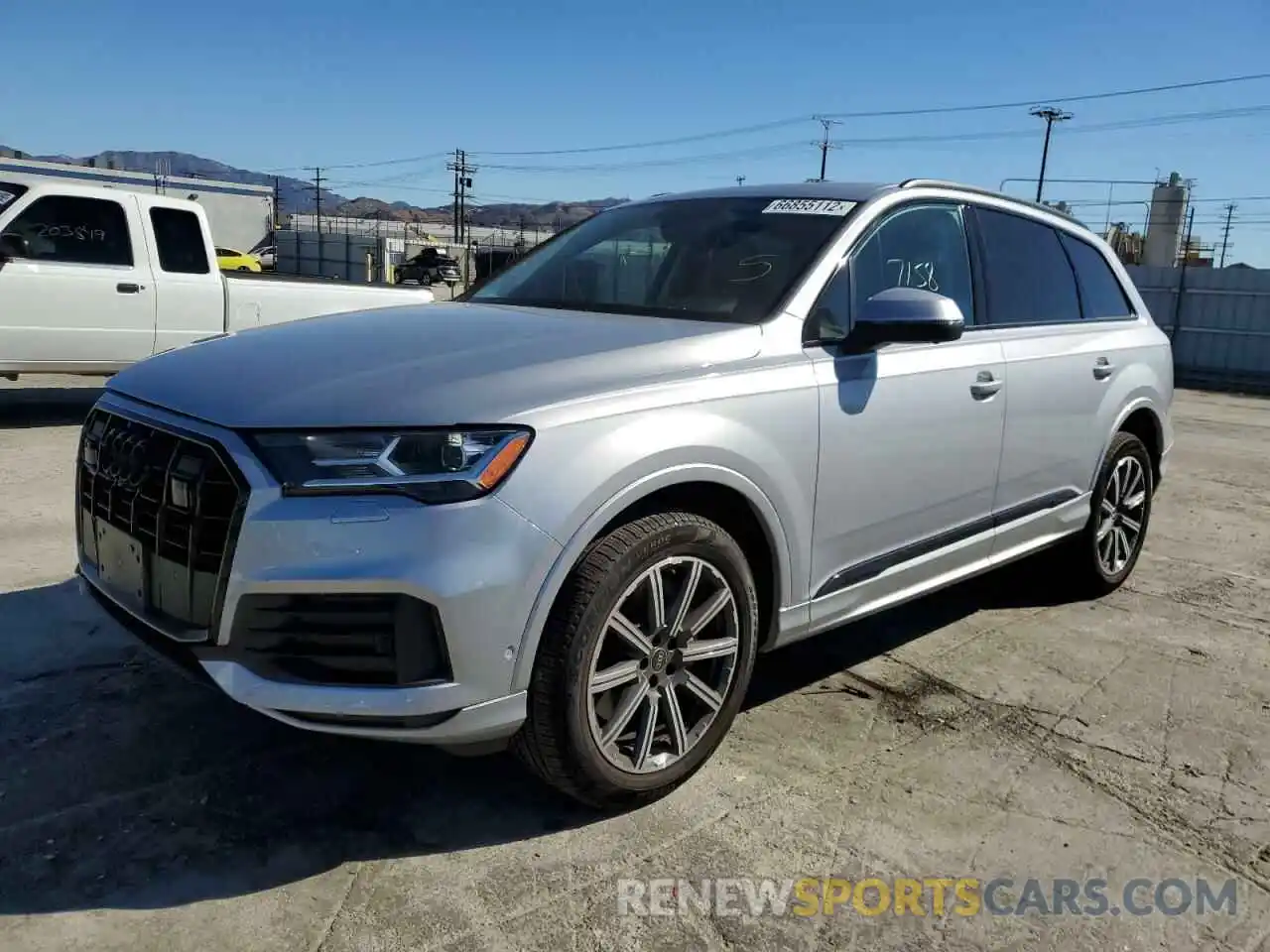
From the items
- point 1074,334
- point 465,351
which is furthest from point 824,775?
point 1074,334

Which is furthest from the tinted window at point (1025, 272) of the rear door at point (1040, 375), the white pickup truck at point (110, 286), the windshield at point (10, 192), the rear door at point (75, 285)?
the windshield at point (10, 192)

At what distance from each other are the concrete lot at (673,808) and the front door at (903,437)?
51 centimetres

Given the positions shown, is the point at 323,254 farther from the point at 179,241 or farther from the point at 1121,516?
the point at 1121,516

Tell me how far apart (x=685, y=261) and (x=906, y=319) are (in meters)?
0.87

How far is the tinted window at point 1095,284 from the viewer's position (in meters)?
4.86

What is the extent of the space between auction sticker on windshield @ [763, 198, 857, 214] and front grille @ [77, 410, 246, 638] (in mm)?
2160

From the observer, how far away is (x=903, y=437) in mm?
3492

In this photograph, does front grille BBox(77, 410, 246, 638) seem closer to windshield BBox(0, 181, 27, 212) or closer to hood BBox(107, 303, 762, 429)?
hood BBox(107, 303, 762, 429)

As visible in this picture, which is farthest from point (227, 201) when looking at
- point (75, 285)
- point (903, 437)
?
point (903, 437)

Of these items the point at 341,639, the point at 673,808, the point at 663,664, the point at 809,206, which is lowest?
the point at 673,808

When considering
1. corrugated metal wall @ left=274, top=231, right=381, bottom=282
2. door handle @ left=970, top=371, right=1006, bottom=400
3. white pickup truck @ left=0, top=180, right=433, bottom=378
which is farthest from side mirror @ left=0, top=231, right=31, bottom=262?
corrugated metal wall @ left=274, top=231, right=381, bottom=282

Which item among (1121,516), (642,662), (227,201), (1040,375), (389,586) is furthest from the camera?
(227,201)

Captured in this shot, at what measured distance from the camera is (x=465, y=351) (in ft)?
9.40

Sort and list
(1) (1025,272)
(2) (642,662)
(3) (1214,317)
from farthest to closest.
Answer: (3) (1214,317), (1) (1025,272), (2) (642,662)
